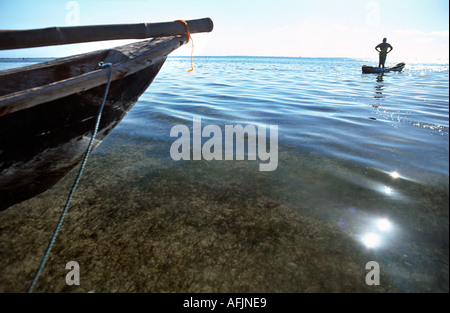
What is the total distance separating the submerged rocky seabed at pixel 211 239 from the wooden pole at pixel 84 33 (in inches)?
64.0

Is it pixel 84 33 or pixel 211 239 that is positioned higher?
pixel 84 33

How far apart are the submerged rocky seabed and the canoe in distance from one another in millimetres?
331

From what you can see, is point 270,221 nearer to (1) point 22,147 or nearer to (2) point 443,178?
(2) point 443,178

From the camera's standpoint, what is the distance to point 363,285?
167 centimetres

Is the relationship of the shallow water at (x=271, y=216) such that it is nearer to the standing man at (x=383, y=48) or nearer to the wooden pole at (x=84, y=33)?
the wooden pole at (x=84, y=33)

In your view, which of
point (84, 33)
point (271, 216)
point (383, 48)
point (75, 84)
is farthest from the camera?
point (383, 48)

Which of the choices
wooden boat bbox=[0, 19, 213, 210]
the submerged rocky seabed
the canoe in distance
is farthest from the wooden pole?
the submerged rocky seabed

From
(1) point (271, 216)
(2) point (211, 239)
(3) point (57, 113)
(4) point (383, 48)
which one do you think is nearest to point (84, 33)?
(3) point (57, 113)

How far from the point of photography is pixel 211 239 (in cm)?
211

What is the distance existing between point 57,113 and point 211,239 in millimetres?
1869

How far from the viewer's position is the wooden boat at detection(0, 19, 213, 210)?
1.99 m

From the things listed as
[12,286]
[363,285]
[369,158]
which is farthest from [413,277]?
[12,286]

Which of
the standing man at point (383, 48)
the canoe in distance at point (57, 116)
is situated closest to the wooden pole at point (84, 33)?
the canoe in distance at point (57, 116)

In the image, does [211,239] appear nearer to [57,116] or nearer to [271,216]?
[271,216]
